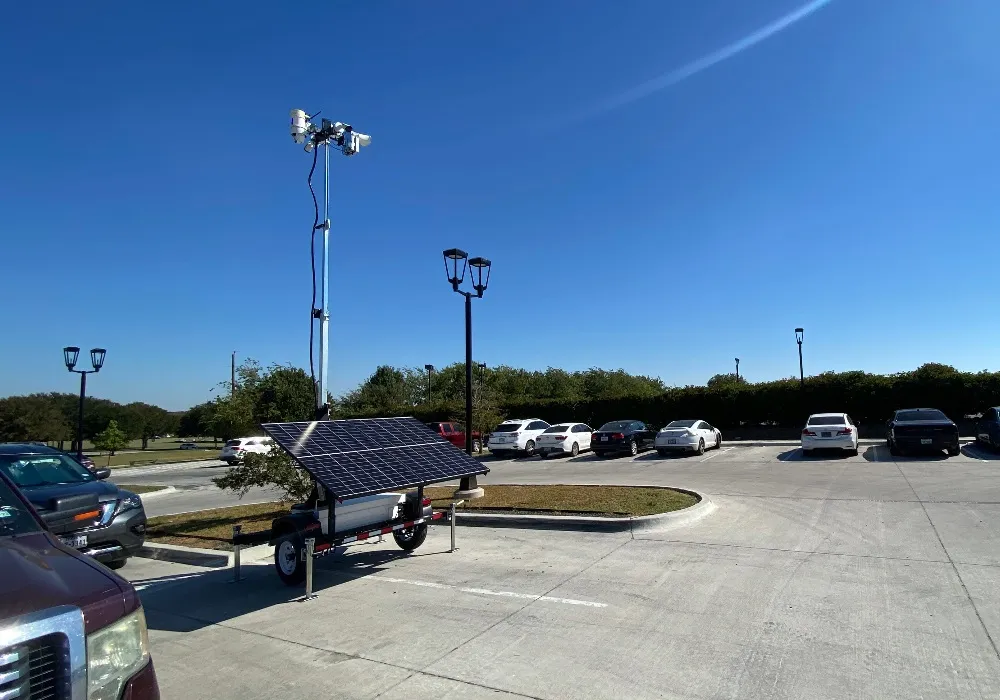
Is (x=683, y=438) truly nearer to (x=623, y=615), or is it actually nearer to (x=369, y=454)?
(x=369, y=454)

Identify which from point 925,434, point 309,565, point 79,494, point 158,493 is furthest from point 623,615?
point 158,493

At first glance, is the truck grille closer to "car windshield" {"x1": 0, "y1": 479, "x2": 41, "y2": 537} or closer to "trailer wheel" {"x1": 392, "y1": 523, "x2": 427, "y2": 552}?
"car windshield" {"x1": 0, "y1": 479, "x2": 41, "y2": 537}

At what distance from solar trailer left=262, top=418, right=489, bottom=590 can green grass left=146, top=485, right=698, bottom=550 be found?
2589 millimetres

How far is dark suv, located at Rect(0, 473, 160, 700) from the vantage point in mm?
2344

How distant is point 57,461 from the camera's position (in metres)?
8.90

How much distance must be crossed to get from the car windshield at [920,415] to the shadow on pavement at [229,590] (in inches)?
691

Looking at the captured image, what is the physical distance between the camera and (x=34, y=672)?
7.71 feet

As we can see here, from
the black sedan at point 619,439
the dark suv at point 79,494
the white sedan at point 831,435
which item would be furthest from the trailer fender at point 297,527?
the black sedan at point 619,439

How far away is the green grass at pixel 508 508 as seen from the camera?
405 inches

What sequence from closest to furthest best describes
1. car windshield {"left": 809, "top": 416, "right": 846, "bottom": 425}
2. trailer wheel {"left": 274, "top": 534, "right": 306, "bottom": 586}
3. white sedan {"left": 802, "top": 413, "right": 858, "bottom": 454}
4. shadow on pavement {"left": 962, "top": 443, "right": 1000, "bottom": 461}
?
trailer wheel {"left": 274, "top": 534, "right": 306, "bottom": 586}
shadow on pavement {"left": 962, "top": 443, "right": 1000, "bottom": 461}
white sedan {"left": 802, "top": 413, "right": 858, "bottom": 454}
car windshield {"left": 809, "top": 416, "right": 846, "bottom": 425}

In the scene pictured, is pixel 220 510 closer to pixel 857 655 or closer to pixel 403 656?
pixel 403 656

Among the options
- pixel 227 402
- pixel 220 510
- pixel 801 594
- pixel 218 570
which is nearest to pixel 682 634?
pixel 801 594

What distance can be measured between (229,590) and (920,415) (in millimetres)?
20767

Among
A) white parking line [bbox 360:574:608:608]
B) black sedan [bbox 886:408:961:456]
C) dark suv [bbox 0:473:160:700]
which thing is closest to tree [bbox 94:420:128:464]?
white parking line [bbox 360:574:608:608]
